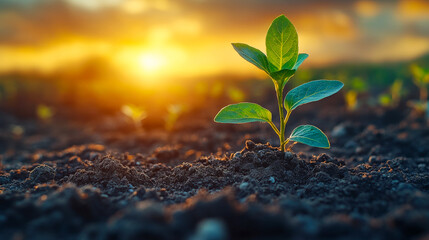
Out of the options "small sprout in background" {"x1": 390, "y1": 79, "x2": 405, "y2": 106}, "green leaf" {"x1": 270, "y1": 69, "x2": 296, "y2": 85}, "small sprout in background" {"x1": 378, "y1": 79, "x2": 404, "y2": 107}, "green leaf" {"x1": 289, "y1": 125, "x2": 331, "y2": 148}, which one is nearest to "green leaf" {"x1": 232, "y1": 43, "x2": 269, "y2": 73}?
"green leaf" {"x1": 270, "y1": 69, "x2": 296, "y2": 85}

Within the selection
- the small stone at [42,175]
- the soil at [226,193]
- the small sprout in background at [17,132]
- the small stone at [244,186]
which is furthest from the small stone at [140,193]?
the small sprout in background at [17,132]

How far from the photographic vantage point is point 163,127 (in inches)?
238

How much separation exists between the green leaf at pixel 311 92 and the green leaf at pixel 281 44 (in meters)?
0.21

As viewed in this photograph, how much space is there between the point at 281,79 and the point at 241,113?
415mm

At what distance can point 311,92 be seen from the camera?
2529 mm

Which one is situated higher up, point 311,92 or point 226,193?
point 311,92

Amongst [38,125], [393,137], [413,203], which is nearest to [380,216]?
[413,203]

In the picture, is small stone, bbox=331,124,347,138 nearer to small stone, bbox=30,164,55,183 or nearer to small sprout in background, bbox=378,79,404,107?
small sprout in background, bbox=378,79,404,107

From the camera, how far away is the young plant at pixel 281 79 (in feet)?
7.89

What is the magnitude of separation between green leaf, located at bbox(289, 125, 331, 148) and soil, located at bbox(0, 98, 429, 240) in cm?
22

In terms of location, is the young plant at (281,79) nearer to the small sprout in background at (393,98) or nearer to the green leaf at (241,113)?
the green leaf at (241,113)

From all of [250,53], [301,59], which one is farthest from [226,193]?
[301,59]

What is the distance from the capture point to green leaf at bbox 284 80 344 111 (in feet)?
8.02

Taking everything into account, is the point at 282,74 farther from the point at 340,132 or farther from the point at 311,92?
the point at 340,132
